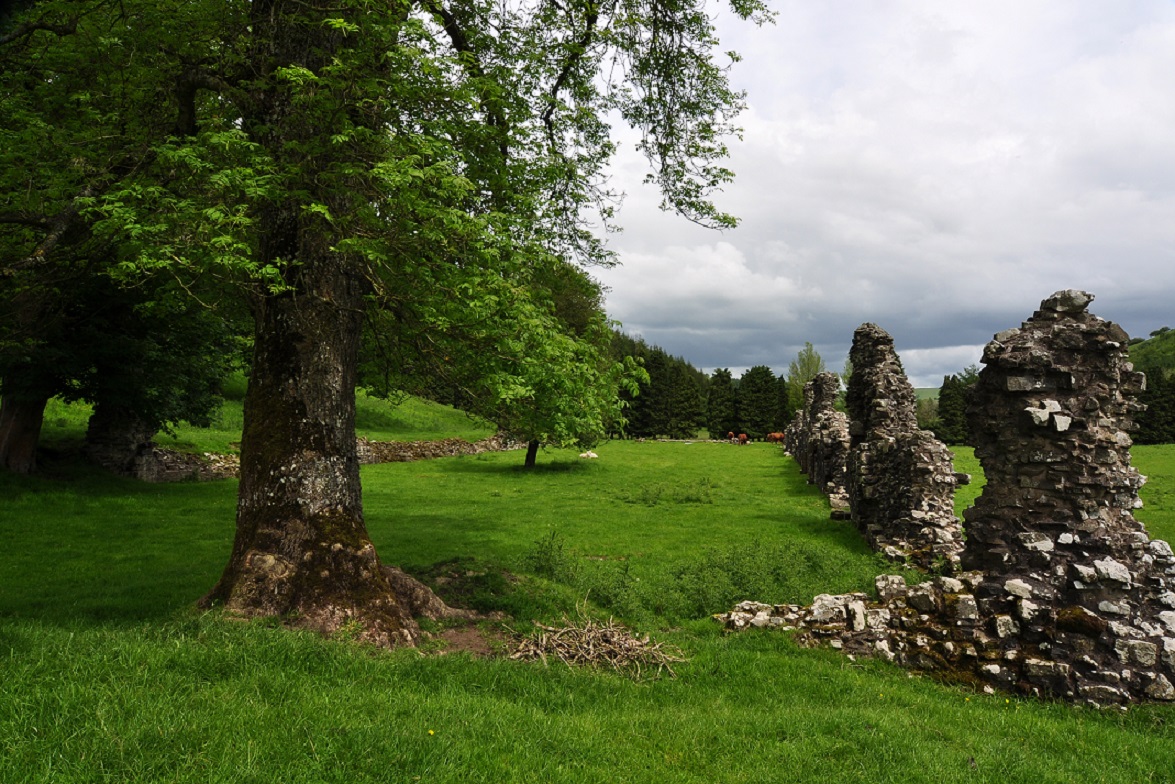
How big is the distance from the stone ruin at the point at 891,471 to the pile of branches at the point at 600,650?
7624mm

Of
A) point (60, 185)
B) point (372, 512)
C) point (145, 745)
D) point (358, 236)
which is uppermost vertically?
point (60, 185)

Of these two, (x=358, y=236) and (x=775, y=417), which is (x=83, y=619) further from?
(x=775, y=417)

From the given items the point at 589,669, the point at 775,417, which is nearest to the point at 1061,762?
the point at 589,669

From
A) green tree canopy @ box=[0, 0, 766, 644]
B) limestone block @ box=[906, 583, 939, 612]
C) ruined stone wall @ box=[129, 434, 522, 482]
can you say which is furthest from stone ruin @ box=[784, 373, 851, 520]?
green tree canopy @ box=[0, 0, 766, 644]

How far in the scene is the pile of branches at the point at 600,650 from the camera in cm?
848

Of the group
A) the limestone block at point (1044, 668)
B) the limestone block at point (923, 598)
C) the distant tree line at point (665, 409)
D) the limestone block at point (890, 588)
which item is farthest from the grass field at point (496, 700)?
the distant tree line at point (665, 409)

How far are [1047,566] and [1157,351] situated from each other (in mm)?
188791

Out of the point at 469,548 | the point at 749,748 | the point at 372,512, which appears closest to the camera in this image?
the point at 749,748

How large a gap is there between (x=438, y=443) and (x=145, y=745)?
1570 inches

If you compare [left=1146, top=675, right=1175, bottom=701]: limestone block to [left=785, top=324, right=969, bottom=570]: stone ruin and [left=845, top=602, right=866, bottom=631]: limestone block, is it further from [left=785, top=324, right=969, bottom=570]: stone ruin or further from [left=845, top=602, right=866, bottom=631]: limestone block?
[left=785, top=324, right=969, bottom=570]: stone ruin

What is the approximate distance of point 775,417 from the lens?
7994 cm

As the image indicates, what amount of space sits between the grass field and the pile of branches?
13.2 inches

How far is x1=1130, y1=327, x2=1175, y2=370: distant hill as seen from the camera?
13409 cm

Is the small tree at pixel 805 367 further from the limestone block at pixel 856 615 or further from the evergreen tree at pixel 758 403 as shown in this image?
the limestone block at pixel 856 615
